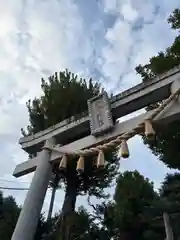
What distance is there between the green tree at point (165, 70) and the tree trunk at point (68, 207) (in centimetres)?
208

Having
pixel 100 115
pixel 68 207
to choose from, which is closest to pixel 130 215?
pixel 68 207

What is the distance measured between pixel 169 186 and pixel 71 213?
267 cm

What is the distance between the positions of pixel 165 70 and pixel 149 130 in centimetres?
319

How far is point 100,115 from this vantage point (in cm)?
435

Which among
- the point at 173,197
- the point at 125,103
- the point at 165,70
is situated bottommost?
the point at 125,103

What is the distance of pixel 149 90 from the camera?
405cm

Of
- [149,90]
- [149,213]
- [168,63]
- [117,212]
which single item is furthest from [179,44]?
[117,212]

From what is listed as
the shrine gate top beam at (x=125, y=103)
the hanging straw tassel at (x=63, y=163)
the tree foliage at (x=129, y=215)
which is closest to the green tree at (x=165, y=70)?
the tree foliage at (x=129, y=215)

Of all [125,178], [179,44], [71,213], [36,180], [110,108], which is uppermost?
[179,44]

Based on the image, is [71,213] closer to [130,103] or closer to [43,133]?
[43,133]

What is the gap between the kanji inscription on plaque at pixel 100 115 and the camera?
4199 millimetres

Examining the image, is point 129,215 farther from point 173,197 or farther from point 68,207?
point 68,207

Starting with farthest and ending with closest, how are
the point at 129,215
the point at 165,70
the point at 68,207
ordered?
the point at 129,215 → the point at 68,207 → the point at 165,70

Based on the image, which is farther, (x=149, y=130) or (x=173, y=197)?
(x=173, y=197)
